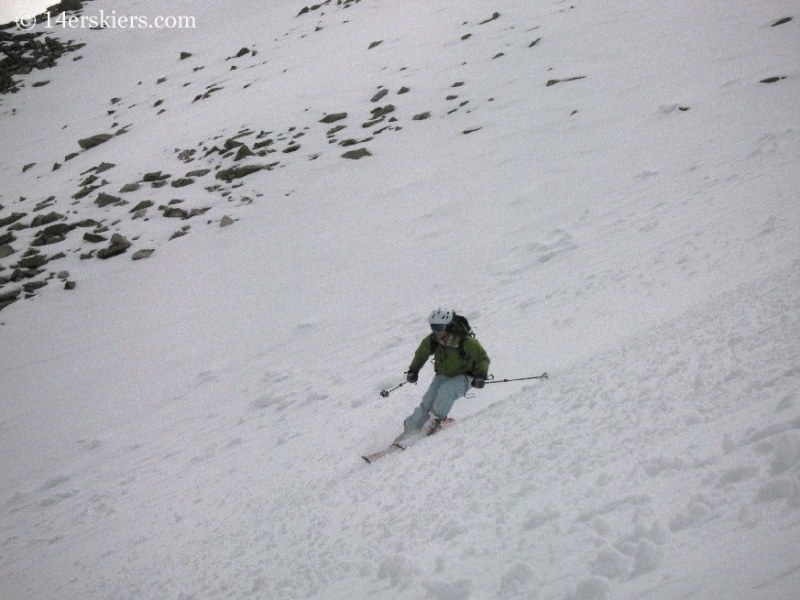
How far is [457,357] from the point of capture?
618 cm

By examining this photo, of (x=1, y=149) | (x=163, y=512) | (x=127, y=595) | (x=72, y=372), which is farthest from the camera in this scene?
(x=1, y=149)

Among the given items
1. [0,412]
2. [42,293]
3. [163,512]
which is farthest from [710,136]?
[42,293]

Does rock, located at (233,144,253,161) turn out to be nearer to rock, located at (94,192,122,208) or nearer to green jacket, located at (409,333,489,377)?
rock, located at (94,192,122,208)

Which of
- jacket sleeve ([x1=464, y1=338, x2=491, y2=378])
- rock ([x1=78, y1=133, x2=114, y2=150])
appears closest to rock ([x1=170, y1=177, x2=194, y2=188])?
rock ([x1=78, y1=133, x2=114, y2=150])

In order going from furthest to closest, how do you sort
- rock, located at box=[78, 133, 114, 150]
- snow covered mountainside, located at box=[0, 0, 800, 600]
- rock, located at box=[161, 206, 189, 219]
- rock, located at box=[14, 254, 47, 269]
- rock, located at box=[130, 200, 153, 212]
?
1. rock, located at box=[78, 133, 114, 150]
2. rock, located at box=[130, 200, 153, 212]
3. rock, located at box=[161, 206, 189, 219]
4. rock, located at box=[14, 254, 47, 269]
5. snow covered mountainside, located at box=[0, 0, 800, 600]

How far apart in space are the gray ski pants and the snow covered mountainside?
361 mm

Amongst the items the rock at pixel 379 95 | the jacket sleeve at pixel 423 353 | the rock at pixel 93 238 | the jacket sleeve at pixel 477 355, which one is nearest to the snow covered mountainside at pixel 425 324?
the rock at pixel 93 238

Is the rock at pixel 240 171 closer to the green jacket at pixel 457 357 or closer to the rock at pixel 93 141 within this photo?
the rock at pixel 93 141

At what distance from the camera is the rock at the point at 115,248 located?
16453mm

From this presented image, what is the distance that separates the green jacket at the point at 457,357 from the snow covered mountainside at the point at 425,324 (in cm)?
52

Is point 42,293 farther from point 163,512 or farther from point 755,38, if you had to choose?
point 755,38

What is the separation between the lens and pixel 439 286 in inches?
426

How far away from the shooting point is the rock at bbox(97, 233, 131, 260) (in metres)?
16.5

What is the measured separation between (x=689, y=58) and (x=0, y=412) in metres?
20.5
